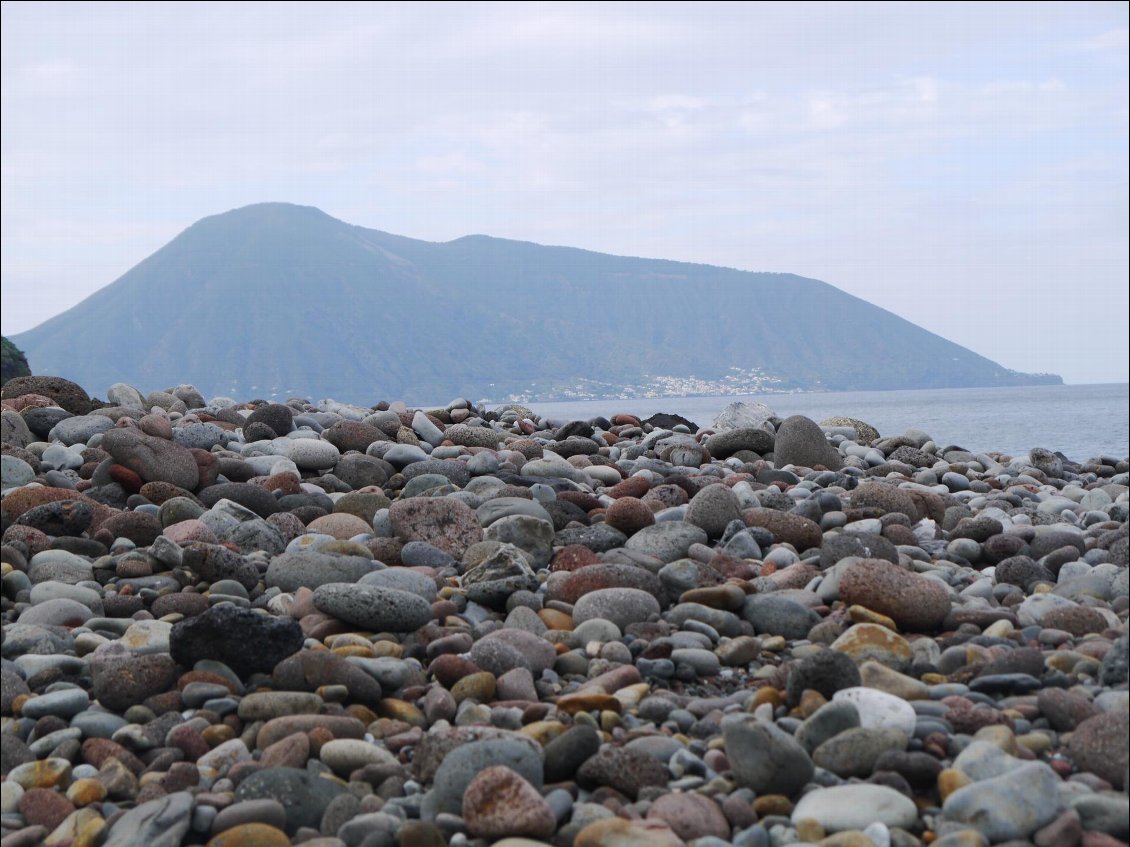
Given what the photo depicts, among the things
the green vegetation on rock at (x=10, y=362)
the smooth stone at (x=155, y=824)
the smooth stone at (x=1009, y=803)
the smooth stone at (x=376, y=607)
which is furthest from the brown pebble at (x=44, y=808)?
the green vegetation on rock at (x=10, y=362)

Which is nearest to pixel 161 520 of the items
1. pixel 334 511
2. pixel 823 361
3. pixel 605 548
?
pixel 334 511

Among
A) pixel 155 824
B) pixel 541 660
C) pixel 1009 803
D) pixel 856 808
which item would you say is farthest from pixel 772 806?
pixel 155 824

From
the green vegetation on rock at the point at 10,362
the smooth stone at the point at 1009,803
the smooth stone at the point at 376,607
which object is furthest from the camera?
the green vegetation on rock at the point at 10,362

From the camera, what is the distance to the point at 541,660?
5.14m

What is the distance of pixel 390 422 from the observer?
34.9 ft

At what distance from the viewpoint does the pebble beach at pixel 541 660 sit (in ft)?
12.6

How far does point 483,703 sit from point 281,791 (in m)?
1.05

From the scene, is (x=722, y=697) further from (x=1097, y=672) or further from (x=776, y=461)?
(x=776, y=461)

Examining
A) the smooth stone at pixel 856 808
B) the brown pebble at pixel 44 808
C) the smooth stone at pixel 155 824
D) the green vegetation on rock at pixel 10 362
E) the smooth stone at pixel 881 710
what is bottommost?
the brown pebble at pixel 44 808

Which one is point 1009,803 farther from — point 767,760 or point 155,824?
point 155,824

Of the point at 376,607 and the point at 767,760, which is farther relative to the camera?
the point at 376,607

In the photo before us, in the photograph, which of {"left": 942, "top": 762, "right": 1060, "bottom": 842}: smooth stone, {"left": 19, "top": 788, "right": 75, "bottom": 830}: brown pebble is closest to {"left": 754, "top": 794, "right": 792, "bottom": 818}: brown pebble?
{"left": 942, "top": 762, "right": 1060, "bottom": 842}: smooth stone

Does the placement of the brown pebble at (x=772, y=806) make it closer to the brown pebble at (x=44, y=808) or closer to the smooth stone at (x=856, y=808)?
the smooth stone at (x=856, y=808)

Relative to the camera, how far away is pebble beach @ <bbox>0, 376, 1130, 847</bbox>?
3836mm
